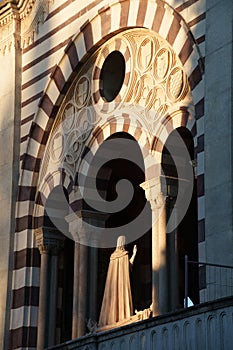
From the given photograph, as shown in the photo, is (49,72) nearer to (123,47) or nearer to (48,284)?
(123,47)

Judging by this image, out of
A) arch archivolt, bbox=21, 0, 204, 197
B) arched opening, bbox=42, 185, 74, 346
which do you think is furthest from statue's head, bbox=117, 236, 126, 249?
arch archivolt, bbox=21, 0, 204, 197

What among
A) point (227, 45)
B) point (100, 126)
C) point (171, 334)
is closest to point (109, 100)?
point (100, 126)

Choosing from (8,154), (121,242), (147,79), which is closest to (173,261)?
(121,242)

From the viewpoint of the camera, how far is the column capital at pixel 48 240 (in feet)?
55.4

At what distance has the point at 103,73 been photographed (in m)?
16.7

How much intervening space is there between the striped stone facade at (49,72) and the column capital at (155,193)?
52 cm

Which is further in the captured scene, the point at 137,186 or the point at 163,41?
the point at 137,186

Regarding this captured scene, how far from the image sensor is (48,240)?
1694 cm

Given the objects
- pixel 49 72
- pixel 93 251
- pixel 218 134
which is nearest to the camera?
pixel 218 134

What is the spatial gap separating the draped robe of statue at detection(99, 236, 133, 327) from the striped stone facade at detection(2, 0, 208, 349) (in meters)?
1.63

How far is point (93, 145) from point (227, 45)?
374 cm

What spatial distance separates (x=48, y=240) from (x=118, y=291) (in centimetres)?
198

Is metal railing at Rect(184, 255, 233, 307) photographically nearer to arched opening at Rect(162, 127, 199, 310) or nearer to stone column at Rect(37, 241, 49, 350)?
arched opening at Rect(162, 127, 199, 310)

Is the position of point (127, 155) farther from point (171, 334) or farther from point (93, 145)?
point (171, 334)
